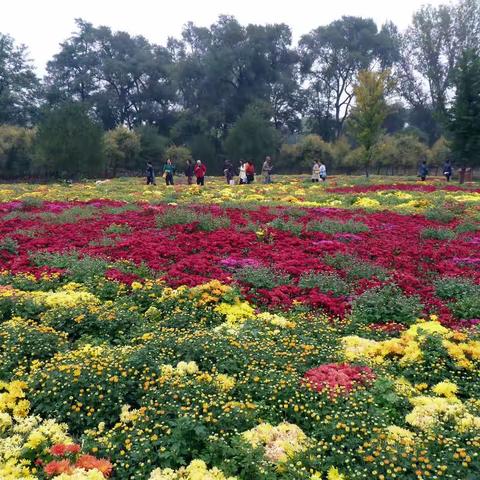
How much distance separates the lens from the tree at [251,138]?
50031 millimetres

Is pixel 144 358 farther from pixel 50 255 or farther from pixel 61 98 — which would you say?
pixel 61 98

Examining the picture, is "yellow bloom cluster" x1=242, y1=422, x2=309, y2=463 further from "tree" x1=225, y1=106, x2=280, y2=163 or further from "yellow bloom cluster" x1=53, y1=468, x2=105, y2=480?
"tree" x1=225, y1=106, x2=280, y2=163

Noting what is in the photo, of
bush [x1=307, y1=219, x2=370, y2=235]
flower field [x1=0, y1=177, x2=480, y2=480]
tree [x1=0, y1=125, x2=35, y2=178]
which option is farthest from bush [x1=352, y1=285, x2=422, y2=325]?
tree [x1=0, y1=125, x2=35, y2=178]

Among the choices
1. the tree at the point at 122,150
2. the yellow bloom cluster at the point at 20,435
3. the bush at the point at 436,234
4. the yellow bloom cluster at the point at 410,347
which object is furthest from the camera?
the tree at the point at 122,150

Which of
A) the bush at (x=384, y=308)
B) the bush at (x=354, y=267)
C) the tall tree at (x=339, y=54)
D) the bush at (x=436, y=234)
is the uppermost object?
the tall tree at (x=339, y=54)

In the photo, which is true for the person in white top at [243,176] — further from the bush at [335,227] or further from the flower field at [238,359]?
the flower field at [238,359]

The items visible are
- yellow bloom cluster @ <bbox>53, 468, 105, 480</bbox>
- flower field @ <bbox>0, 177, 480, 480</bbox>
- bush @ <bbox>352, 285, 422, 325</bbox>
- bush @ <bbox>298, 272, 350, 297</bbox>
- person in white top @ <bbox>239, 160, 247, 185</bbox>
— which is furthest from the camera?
person in white top @ <bbox>239, 160, 247, 185</bbox>

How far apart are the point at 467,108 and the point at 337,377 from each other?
3270 centimetres

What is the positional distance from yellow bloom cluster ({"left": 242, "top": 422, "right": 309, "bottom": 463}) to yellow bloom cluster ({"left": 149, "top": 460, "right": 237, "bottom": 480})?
47 centimetres

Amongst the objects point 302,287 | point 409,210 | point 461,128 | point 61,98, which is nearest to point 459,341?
point 302,287

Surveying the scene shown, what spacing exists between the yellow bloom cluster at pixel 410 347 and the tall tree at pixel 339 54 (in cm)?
6415

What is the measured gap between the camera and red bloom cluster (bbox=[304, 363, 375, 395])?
5047mm

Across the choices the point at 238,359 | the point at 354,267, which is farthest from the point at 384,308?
the point at 238,359

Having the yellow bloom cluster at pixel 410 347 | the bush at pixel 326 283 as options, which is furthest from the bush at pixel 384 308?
the yellow bloom cluster at pixel 410 347
